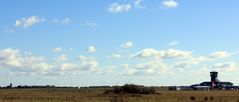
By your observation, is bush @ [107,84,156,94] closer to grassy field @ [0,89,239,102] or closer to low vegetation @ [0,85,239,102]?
low vegetation @ [0,85,239,102]

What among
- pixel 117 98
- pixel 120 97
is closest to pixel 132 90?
pixel 120 97

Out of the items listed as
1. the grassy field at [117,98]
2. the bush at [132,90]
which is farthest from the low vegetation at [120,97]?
the bush at [132,90]

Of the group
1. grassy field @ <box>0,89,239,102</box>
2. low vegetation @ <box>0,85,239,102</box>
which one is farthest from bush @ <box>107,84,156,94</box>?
grassy field @ <box>0,89,239,102</box>

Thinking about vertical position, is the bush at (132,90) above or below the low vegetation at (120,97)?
above

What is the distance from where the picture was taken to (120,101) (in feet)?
171

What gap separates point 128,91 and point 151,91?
19.5 feet

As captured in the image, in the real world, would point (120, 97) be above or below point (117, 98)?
above

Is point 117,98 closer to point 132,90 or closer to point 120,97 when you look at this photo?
point 120,97

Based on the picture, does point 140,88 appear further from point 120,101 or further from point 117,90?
point 120,101

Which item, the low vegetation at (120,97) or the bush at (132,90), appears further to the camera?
the bush at (132,90)

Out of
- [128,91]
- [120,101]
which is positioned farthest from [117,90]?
[120,101]

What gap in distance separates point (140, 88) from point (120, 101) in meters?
67.4

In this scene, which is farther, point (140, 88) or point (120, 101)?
point (140, 88)

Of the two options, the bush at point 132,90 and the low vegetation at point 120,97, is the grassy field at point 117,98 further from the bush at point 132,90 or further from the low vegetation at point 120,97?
the bush at point 132,90
